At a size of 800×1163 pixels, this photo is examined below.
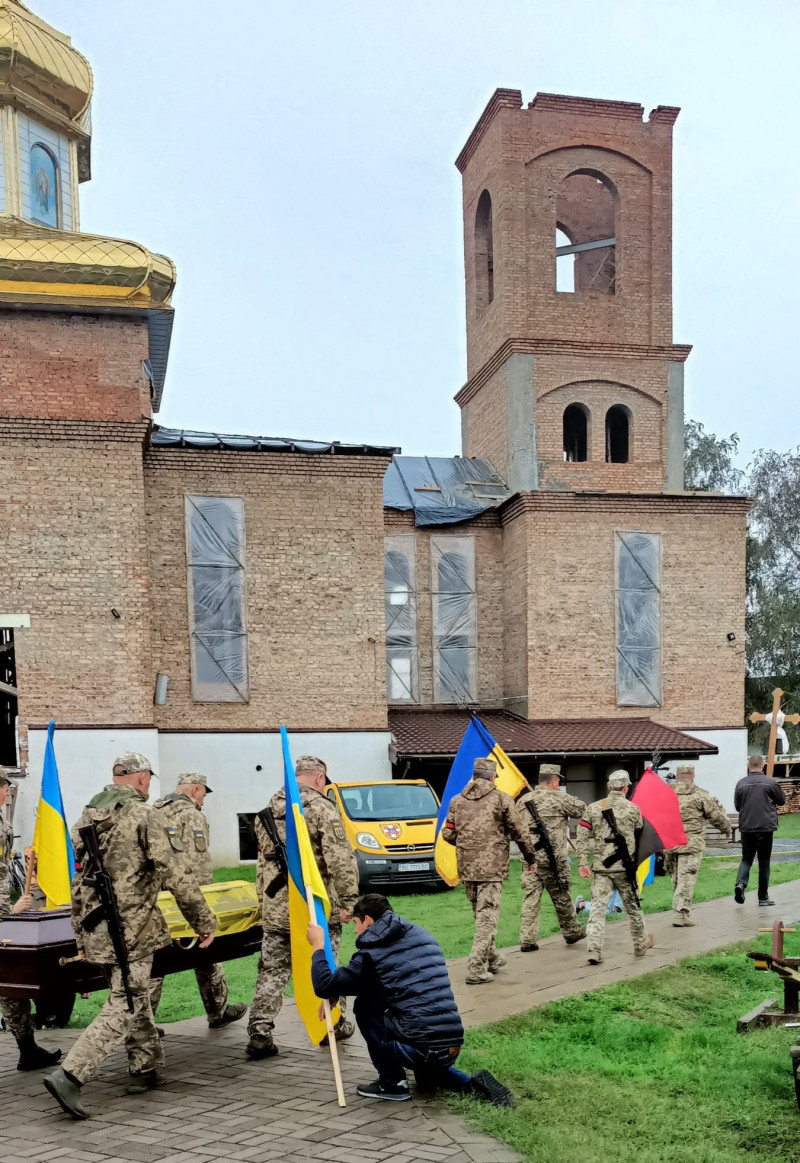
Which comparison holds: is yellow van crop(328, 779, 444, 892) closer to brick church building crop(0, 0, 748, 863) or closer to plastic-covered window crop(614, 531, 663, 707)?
brick church building crop(0, 0, 748, 863)

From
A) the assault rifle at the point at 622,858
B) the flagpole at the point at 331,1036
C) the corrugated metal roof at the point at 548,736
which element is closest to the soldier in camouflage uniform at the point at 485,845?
the assault rifle at the point at 622,858

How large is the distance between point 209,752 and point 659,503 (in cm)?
1134

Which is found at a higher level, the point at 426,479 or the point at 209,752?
the point at 426,479

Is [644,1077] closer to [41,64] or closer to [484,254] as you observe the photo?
[41,64]

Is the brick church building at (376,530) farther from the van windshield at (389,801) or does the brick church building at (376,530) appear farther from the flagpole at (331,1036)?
the flagpole at (331,1036)

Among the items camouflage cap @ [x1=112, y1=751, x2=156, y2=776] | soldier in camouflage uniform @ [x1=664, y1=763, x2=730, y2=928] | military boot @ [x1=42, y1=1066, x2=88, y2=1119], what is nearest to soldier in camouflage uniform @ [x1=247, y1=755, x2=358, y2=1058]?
camouflage cap @ [x1=112, y1=751, x2=156, y2=776]

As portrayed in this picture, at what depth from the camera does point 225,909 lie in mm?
8102

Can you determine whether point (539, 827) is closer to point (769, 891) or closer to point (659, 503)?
point (769, 891)

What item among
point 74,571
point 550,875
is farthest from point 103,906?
point 74,571

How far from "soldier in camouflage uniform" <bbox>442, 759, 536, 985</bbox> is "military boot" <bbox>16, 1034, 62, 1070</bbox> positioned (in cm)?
370

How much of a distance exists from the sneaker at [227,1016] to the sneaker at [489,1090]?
259 centimetres

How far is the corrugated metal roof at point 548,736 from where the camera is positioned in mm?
22422

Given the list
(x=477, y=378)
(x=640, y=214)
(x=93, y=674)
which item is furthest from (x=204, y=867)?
(x=640, y=214)

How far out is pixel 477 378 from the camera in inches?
1160
